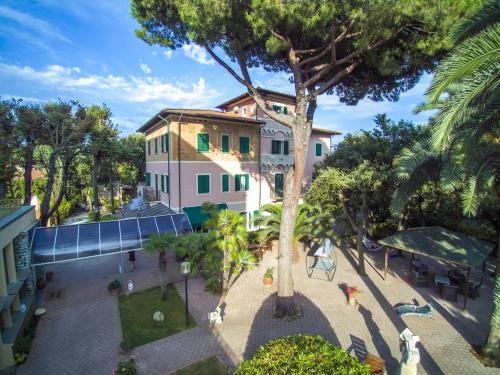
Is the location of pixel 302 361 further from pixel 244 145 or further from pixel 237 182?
pixel 244 145

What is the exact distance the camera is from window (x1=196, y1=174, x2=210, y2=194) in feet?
62.7

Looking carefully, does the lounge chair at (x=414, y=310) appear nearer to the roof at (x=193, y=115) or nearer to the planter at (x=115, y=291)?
the planter at (x=115, y=291)

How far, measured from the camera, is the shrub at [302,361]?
520 centimetres

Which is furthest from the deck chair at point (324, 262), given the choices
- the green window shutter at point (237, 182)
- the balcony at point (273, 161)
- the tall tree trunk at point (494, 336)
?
the balcony at point (273, 161)

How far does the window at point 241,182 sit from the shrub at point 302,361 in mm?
15505

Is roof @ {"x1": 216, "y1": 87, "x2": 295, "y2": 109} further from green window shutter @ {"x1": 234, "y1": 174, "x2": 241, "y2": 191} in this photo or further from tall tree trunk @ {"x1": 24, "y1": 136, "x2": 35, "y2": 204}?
tall tree trunk @ {"x1": 24, "y1": 136, "x2": 35, "y2": 204}

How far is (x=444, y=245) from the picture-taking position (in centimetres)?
1198

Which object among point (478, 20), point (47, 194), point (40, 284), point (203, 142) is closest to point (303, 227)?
point (203, 142)

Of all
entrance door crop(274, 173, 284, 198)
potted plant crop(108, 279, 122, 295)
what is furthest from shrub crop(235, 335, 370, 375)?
entrance door crop(274, 173, 284, 198)

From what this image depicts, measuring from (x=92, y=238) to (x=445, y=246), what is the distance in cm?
1738

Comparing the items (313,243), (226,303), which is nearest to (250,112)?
(313,243)

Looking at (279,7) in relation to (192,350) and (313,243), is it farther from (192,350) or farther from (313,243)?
(313,243)

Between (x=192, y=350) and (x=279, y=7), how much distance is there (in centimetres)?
1193

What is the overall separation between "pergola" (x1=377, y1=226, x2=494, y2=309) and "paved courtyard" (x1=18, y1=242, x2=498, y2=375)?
5.85 feet
